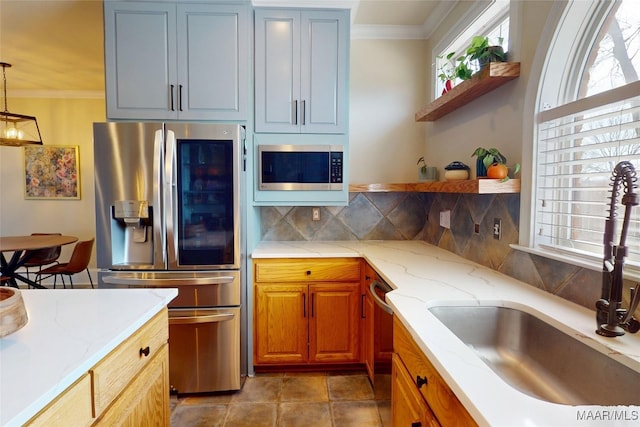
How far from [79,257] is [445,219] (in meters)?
3.89

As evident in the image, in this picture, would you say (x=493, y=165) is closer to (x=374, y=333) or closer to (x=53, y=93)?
(x=374, y=333)

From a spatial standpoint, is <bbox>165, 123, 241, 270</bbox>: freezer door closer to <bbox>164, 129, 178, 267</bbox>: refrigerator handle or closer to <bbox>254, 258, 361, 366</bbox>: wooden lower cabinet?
<bbox>164, 129, 178, 267</bbox>: refrigerator handle

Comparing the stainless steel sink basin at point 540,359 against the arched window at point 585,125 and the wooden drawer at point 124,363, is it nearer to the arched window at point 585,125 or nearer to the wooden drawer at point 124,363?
the arched window at point 585,125

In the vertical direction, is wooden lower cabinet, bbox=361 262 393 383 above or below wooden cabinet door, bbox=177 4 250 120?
below

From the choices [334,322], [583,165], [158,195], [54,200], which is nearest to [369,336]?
[334,322]

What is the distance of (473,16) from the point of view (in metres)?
2.14

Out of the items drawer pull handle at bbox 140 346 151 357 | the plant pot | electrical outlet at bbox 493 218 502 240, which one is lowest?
drawer pull handle at bbox 140 346 151 357

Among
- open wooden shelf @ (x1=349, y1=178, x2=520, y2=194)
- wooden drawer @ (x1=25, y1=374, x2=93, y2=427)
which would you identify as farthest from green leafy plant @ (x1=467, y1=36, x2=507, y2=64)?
wooden drawer @ (x1=25, y1=374, x2=93, y2=427)

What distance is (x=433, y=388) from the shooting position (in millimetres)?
959

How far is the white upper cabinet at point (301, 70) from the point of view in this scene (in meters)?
2.30

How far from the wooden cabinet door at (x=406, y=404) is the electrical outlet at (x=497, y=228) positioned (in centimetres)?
94

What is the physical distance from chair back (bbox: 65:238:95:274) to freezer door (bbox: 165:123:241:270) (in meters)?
2.38

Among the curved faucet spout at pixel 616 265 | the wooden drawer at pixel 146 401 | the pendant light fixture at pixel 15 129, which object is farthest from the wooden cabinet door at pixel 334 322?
the pendant light fixture at pixel 15 129

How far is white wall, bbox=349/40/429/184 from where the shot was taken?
2877 mm
